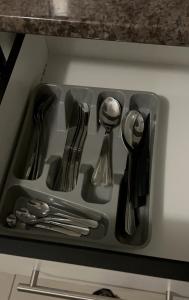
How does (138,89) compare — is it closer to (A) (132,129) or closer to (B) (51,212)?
(A) (132,129)

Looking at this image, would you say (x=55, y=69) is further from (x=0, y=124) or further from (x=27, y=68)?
(x=0, y=124)

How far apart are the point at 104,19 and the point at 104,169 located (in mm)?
283

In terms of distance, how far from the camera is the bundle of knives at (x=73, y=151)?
704mm

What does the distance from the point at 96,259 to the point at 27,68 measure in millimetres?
409

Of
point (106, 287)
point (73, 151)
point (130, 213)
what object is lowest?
point (106, 287)

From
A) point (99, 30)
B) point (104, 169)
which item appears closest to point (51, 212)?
point (104, 169)

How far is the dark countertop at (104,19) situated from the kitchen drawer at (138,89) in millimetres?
180

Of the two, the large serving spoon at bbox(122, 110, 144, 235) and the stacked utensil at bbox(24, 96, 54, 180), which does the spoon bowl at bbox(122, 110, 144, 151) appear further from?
the stacked utensil at bbox(24, 96, 54, 180)

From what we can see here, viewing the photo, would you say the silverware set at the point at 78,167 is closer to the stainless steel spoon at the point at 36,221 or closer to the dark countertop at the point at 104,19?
the stainless steel spoon at the point at 36,221

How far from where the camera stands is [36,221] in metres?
0.65

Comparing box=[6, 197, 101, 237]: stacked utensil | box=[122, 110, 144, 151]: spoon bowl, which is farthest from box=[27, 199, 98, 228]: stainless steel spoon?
box=[122, 110, 144, 151]: spoon bowl

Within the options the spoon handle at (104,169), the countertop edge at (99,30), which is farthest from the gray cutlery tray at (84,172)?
the countertop edge at (99,30)

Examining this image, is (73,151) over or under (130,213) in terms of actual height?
over

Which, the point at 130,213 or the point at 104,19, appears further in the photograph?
the point at 130,213
